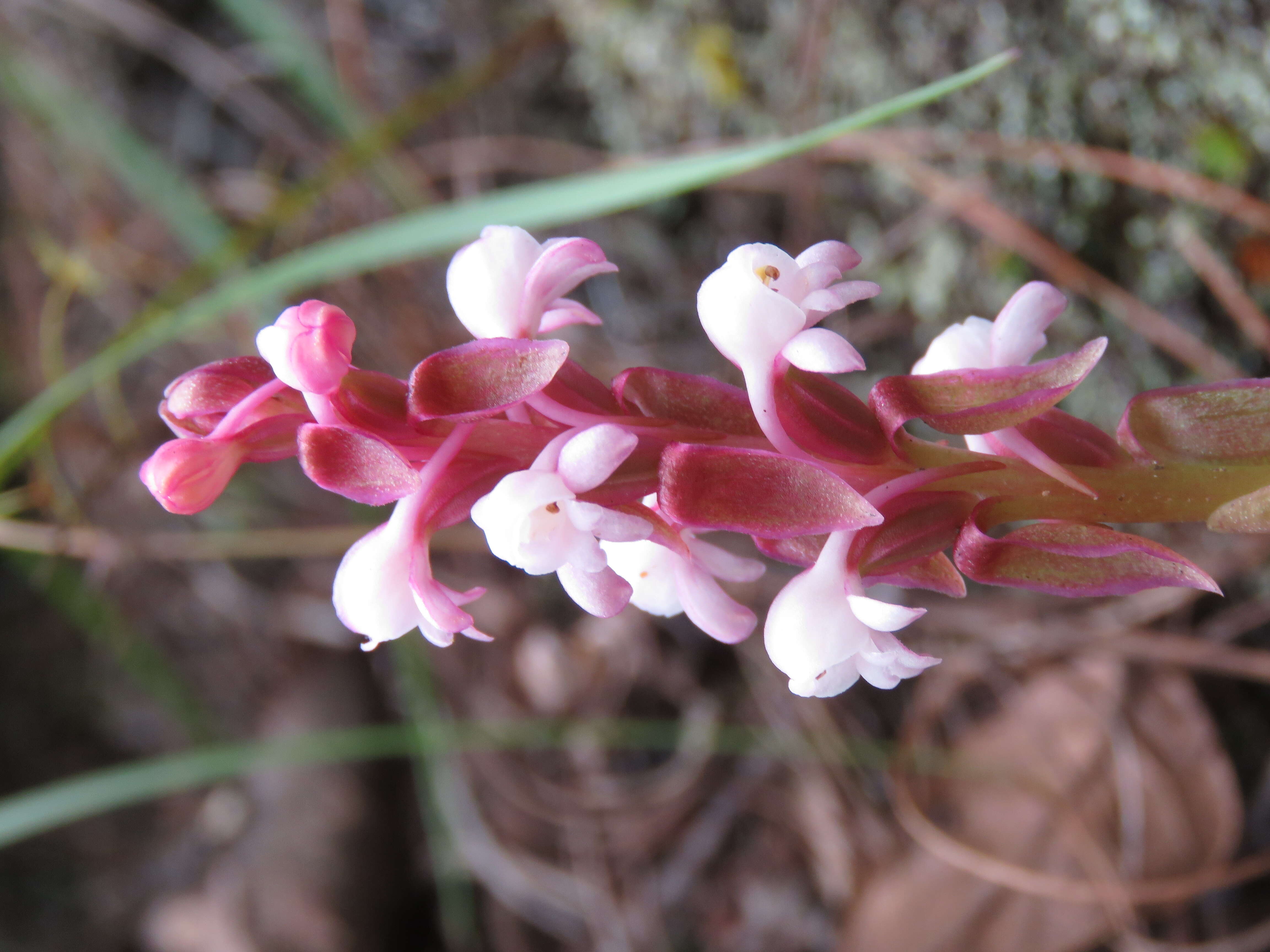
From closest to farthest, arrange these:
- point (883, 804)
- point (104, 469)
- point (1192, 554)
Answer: point (1192, 554)
point (883, 804)
point (104, 469)

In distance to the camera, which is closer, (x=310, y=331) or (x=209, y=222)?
(x=310, y=331)

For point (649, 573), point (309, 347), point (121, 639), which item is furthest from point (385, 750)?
point (309, 347)

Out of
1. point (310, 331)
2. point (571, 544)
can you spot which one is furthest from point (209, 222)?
point (571, 544)

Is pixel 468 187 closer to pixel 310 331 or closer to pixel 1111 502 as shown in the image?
pixel 310 331

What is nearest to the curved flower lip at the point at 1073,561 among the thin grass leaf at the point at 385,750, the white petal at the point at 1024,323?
the white petal at the point at 1024,323

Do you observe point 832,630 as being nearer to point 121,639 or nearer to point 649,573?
point 649,573

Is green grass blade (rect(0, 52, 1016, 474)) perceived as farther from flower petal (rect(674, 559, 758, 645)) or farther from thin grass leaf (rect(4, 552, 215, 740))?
thin grass leaf (rect(4, 552, 215, 740))
